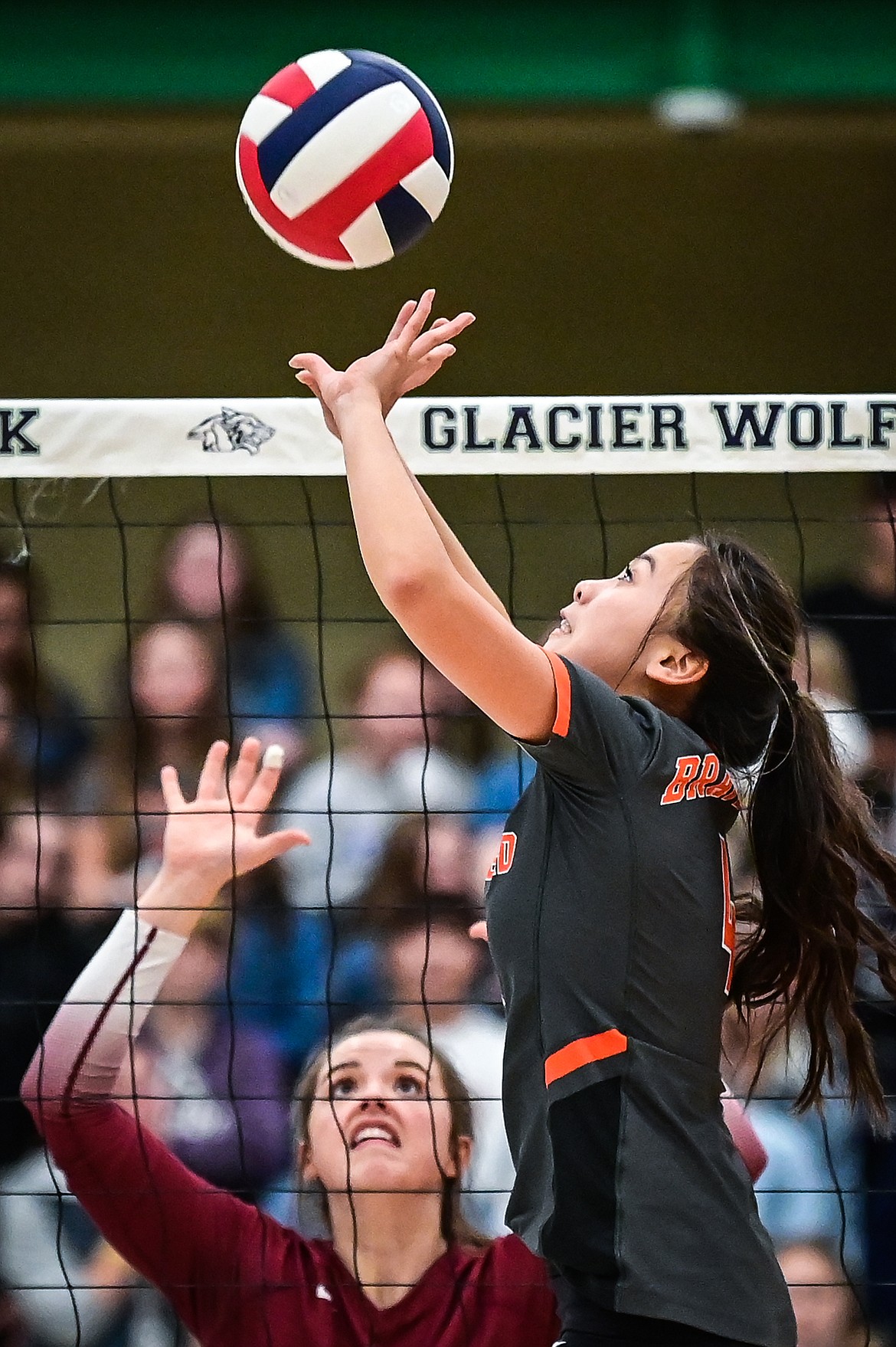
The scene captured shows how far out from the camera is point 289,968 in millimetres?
3732

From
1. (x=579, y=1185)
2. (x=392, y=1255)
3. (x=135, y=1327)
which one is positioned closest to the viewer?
(x=579, y=1185)

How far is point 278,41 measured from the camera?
13.2 feet

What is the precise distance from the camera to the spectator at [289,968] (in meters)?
3.59

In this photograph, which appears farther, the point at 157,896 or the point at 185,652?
the point at 185,652

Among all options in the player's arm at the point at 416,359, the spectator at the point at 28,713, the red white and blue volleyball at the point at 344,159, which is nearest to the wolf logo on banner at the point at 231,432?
the red white and blue volleyball at the point at 344,159

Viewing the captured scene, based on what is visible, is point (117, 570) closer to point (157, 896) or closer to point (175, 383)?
point (175, 383)

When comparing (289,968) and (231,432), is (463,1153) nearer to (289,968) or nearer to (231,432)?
(289,968)

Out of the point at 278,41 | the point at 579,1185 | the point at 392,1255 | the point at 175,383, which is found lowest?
the point at 392,1255

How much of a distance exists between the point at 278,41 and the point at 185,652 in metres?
1.51

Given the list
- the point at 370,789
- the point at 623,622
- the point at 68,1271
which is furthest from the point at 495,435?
the point at 68,1271

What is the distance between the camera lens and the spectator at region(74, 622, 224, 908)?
3793 mm

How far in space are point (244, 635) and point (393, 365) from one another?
2633 millimetres

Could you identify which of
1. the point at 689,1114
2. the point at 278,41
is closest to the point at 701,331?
the point at 278,41

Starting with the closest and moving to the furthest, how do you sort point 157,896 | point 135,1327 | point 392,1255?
1. point 392,1255
2. point 157,896
3. point 135,1327
